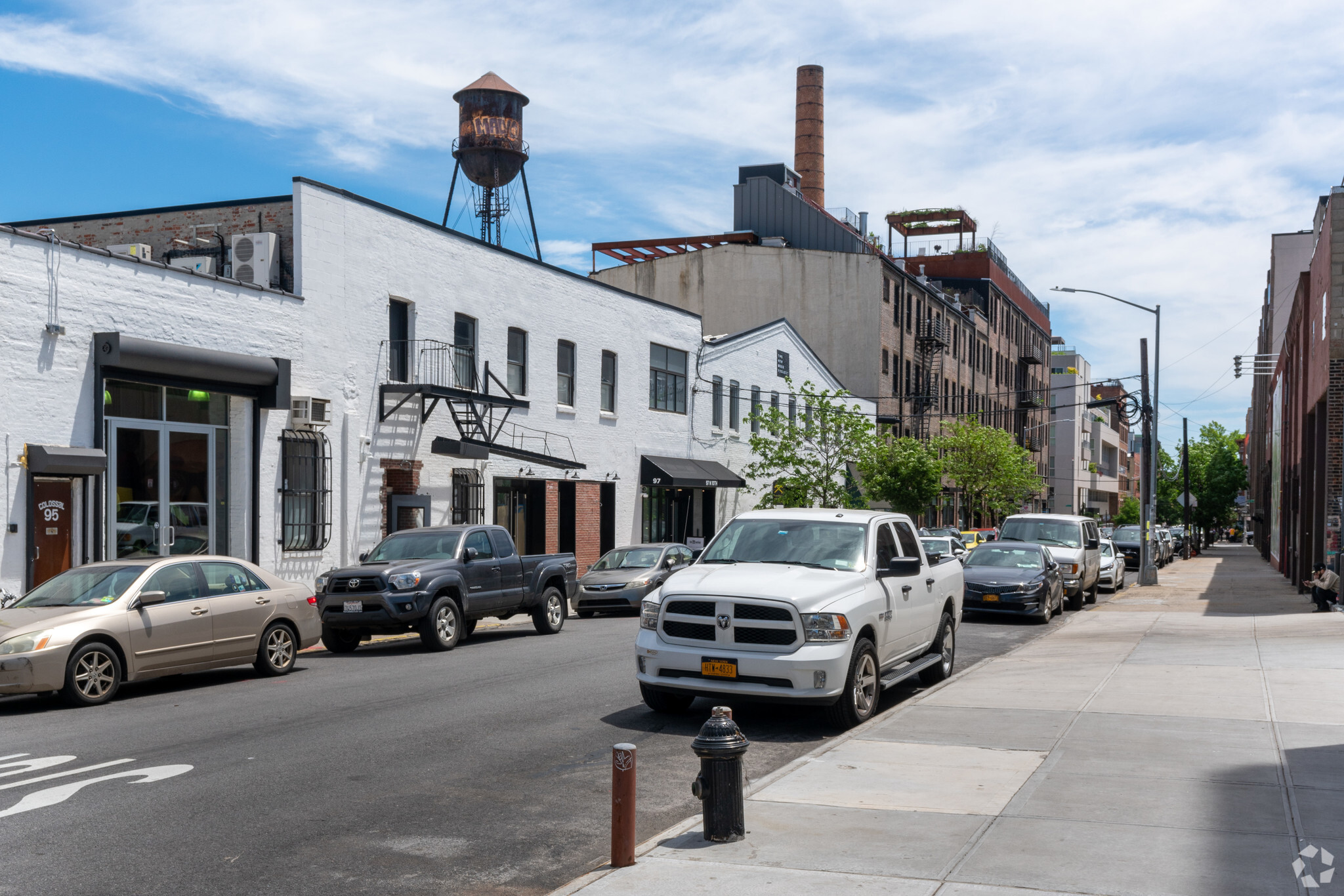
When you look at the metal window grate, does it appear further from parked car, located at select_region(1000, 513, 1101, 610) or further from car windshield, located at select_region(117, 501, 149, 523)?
parked car, located at select_region(1000, 513, 1101, 610)

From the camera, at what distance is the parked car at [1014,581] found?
837 inches

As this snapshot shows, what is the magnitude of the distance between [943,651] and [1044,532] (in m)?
14.3

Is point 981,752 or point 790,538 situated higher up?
point 790,538

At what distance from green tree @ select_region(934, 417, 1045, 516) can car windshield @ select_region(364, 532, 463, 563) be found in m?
42.5

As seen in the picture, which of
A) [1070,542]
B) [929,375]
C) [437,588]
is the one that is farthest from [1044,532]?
[929,375]

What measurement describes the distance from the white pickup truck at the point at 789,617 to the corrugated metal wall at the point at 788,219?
148 feet

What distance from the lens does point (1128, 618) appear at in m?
22.3

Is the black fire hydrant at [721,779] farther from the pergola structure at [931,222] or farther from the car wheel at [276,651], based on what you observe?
the pergola structure at [931,222]

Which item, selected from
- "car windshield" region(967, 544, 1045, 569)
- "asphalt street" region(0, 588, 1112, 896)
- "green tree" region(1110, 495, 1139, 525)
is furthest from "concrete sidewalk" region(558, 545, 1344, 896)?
"green tree" region(1110, 495, 1139, 525)

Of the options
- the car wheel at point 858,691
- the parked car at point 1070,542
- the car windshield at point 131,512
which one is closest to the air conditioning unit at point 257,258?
the car windshield at point 131,512

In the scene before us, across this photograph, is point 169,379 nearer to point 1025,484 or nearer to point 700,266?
point 700,266

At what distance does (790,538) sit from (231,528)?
12.7 m

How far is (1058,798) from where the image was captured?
753cm

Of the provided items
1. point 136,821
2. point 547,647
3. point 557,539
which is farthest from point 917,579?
point 557,539
